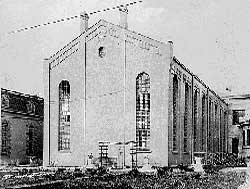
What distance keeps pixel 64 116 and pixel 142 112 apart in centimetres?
877

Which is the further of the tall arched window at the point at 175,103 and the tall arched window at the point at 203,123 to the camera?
the tall arched window at the point at 175,103

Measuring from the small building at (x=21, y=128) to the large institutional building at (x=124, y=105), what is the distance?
1.60 meters

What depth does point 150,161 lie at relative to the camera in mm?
17922

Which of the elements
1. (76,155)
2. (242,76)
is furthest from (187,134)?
→ (242,76)

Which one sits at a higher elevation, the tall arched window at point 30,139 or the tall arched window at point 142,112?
the tall arched window at point 142,112

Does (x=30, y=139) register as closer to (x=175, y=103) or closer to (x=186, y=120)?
(x=175, y=103)

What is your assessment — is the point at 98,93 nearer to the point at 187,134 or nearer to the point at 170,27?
the point at 187,134

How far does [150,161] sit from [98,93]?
4591 mm

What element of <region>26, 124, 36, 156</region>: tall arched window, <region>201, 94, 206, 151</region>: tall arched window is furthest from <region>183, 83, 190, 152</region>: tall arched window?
<region>26, 124, 36, 156</region>: tall arched window

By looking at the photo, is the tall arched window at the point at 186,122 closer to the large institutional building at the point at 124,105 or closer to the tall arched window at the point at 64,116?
the large institutional building at the point at 124,105

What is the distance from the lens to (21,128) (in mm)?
27656

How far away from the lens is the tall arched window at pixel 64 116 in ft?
79.8

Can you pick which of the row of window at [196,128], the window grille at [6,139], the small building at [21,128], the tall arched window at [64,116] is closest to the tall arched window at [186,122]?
the row of window at [196,128]

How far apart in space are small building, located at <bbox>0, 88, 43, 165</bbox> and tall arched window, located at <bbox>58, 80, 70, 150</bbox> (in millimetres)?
1451
